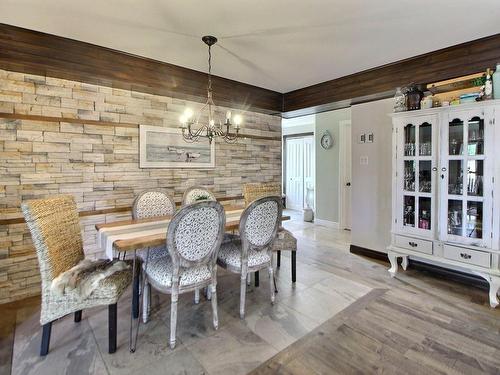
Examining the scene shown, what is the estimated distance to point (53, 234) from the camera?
1.91m

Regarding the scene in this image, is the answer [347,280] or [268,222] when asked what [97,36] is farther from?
[347,280]

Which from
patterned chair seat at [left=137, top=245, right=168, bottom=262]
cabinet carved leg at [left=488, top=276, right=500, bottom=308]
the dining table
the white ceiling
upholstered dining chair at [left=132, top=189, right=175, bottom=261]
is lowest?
cabinet carved leg at [left=488, top=276, right=500, bottom=308]

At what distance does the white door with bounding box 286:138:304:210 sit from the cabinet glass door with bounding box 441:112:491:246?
15.5ft

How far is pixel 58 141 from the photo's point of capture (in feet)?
9.09

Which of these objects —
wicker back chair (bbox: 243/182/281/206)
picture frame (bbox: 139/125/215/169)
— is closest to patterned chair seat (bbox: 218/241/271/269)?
wicker back chair (bbox: 243/182/281/206)

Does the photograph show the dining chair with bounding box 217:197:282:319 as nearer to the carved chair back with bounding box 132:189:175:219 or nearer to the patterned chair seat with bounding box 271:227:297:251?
the patterned chair seat with bounding box 271:227:297:251

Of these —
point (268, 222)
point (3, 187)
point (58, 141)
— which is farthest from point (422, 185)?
point (3, 187)

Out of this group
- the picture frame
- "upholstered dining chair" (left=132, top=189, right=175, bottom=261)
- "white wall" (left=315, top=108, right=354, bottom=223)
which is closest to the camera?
"upholstered dining chair" (left=132, top=189, right=175, bottom=261)

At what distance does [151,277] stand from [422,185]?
279 centimetres

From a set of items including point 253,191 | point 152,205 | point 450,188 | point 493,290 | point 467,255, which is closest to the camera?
point 493,290

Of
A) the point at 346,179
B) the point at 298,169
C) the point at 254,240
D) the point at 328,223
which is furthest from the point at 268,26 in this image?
the point at 298,169

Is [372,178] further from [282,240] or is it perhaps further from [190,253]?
[190,253]

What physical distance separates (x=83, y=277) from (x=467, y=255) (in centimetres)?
325

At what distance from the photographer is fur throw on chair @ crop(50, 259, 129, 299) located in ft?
5.93
